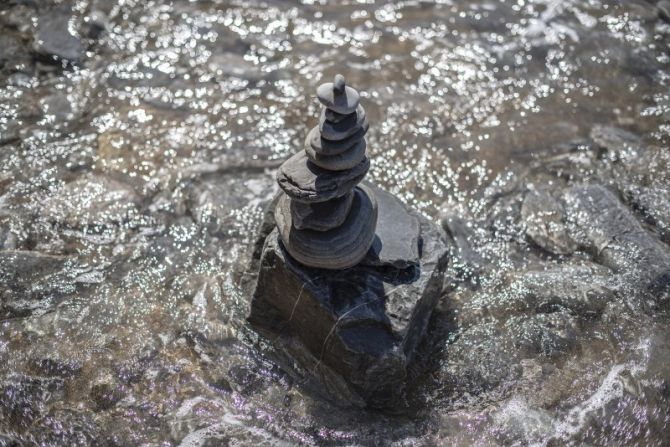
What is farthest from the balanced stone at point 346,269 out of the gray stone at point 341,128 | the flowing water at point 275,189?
the flowing water at point 275,189

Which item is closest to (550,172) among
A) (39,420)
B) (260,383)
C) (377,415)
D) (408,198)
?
(408,198)

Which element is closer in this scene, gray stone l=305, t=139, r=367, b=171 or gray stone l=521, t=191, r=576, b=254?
gray stone l=305, t=139, r=367, b=171

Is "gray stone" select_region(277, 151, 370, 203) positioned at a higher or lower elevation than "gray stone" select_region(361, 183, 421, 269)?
higher

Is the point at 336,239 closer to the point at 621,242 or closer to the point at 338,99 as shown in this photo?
the point at 338,99

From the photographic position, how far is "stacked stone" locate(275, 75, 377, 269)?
3957 mm

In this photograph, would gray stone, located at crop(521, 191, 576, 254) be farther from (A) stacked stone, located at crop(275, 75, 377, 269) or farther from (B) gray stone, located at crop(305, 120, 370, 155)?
(B) gray stone, located at crop(305, 120, 370, 155)

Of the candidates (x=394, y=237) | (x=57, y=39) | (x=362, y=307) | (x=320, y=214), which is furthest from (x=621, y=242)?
(x=57, y=39)

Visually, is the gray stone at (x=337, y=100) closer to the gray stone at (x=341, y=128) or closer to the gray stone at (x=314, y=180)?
the gray stone at (x=341, y=128)

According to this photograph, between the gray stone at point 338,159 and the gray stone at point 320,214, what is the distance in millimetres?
318

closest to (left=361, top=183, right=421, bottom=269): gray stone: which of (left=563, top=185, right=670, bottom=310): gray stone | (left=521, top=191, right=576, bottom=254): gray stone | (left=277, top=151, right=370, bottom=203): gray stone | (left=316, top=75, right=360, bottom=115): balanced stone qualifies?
(left=277, top=151, right=370, bottom=203): gray stone

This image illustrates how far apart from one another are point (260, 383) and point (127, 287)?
1.42 metres

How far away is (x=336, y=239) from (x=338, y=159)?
1.94 feet

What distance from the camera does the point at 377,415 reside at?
484 centimetres

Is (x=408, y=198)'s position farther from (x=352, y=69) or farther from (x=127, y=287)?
(x=127, y=287)
